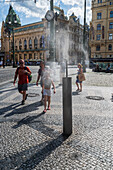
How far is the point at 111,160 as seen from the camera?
2635 mm

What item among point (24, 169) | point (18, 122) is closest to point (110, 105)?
point (18, 122)

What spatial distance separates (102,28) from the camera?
4303 centimetres

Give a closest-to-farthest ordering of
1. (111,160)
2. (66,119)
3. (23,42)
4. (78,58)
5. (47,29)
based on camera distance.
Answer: (111,160) → (66,119) → (47,29) → (78,58) → (23,42)

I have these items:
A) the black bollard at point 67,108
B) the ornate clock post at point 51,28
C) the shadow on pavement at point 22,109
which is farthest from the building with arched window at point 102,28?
the black bollard at point 67,108

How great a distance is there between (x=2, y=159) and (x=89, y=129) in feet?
6.49

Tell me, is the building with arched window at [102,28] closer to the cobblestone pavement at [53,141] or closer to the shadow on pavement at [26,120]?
the cobblestone pavement at [53,141]

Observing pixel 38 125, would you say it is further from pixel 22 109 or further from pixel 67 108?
pixel 22 109

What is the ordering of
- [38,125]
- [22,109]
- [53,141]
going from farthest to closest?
[22,109]
[38,125]
[53,141]

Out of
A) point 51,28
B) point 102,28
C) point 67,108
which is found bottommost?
point 67,108

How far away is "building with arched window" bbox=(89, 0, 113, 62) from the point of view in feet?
141

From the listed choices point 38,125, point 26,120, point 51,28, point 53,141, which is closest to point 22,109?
point 26,120

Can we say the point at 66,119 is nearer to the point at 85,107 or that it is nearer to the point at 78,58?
the point at 85,107

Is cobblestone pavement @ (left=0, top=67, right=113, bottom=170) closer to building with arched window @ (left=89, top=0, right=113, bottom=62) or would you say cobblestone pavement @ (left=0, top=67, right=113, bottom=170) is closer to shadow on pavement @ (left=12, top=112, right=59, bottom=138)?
shadow on pavement @ (left=12, top=112, right=59, bottom=138)

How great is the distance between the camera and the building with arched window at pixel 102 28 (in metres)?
42.9
